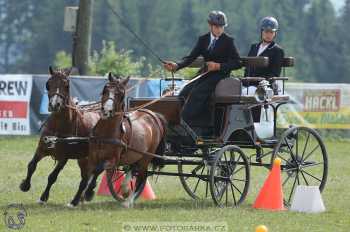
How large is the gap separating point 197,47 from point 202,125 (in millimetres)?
967

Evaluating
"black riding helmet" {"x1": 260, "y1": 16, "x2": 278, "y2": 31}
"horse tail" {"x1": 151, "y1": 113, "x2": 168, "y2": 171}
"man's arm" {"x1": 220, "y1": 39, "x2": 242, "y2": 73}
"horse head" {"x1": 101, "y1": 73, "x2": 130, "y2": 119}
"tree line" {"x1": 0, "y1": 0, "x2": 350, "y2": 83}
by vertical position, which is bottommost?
"horse tail" {"x1": 151, "y1": 113, "x2": 168, "y2": 171}

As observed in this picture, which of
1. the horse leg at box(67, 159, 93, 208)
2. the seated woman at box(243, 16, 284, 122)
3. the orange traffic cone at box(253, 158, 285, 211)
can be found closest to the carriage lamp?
the seated woman at box(243, 16, 284, 122)

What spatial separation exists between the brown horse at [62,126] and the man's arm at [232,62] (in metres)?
1.66

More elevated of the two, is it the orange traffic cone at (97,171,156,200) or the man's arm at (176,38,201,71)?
the man's arm at (176,38,201,71)

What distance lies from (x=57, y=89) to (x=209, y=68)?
1.87m

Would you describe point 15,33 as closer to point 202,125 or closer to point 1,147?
point 1,147

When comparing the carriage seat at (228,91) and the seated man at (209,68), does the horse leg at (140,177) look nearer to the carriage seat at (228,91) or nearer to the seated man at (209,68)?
the seated man at (209,68)

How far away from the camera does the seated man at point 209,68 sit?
11.6m

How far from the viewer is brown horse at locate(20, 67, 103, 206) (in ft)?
35.8

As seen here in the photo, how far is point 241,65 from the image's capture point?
11617mm

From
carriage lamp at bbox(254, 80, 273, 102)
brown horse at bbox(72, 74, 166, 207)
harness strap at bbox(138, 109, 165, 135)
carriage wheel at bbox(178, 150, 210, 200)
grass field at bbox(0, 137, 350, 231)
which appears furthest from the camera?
carriage wheel at bbox(178, 150, 210, 200)

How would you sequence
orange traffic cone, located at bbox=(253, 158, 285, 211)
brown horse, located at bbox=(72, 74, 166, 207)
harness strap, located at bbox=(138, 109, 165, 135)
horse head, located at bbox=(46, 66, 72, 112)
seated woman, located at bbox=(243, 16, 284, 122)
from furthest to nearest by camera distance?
seated woman, located at bbox=(243, 16, 284, 122)
harness strap, located at bbox=(138, 109, 165, 135)
orange traffic cone, located at bbox=(253, 158, 285, 211)
horse head, located at bbox=(46, 66, 72, 112)
brown horse, located at bbox=(72, 74, 166, 207)

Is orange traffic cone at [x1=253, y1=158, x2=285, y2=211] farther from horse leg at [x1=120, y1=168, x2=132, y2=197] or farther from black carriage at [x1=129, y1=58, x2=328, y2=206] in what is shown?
horse leg at [x1=120, y1=168, x2=132, y2=197]

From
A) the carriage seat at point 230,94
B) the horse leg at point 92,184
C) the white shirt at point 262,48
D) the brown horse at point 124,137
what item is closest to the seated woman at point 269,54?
the white shirt at point 262,48
